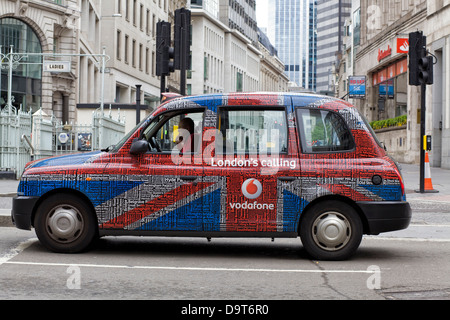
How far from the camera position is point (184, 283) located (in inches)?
261

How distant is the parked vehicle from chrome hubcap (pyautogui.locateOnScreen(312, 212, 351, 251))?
1 cm

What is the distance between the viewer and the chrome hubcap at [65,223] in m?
8.27

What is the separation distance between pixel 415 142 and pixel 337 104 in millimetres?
37942

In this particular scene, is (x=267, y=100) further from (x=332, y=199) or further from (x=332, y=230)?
(x=332, y=230)

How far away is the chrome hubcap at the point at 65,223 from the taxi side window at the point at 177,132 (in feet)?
3.76

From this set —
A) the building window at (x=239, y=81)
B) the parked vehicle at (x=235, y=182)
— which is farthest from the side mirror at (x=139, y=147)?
the building window at (x=239, y=81)

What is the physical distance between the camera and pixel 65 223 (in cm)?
830

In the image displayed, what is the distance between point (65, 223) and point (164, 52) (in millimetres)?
6597

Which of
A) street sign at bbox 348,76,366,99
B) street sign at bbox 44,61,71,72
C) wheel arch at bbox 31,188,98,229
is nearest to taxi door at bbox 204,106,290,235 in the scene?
wheel arch at bbox 31,188,98,229

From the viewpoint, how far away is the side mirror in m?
8.19

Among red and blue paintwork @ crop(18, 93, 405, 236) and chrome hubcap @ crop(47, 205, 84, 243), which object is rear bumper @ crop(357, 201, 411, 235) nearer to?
red and blue paintwork @ crop(18, 93, 405, 236)

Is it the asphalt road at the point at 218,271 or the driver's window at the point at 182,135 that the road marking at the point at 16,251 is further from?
the driver's window at the point at 182,135

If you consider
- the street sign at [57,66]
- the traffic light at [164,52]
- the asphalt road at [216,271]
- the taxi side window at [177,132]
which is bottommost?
the asphalt road at [216,271]

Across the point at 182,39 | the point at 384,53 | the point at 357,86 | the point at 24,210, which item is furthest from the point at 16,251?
the point at 357,86
